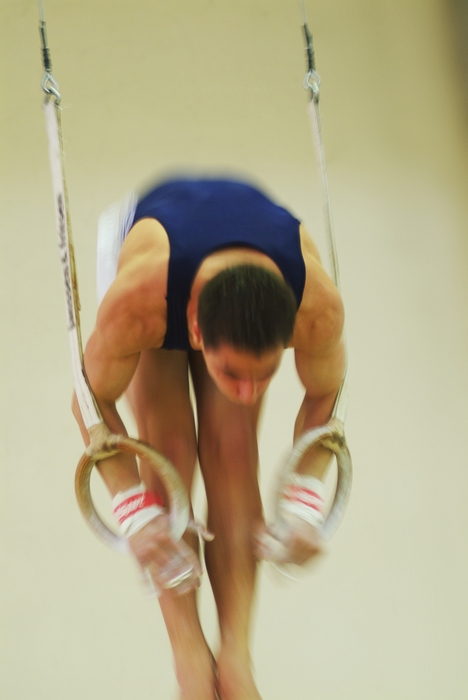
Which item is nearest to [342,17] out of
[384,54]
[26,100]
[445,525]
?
[384,54]

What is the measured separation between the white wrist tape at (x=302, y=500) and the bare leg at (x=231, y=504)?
0.10m

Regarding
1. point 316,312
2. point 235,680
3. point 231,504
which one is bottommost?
point 235,680

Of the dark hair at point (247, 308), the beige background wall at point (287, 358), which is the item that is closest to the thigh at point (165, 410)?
the dark hair at point (247, 308)

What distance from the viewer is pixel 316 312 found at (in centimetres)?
129

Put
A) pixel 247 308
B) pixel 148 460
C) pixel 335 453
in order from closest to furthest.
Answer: pixel 247 308, pixel 148 460, pixel 335 453

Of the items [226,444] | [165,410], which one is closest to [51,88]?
[165,410]

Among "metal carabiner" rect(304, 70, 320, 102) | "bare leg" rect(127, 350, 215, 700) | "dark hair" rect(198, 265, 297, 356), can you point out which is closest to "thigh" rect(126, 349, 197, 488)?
"bare leg" rect(127, 350, 215, 700)

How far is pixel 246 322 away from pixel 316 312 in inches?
9.0

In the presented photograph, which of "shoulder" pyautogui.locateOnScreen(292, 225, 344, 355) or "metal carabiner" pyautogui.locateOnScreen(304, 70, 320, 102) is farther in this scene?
"metal carabiner" pyautogui.locateOnScreen(304, 70, 320, 102)

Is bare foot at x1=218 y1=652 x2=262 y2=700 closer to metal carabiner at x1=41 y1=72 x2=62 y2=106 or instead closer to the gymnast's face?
the gymnast's face

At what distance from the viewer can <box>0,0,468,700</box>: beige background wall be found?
9.13ft

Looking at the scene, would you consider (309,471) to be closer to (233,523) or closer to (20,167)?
(233,523)

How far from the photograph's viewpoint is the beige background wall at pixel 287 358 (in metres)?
2.78

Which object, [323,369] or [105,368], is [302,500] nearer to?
[323,369]
